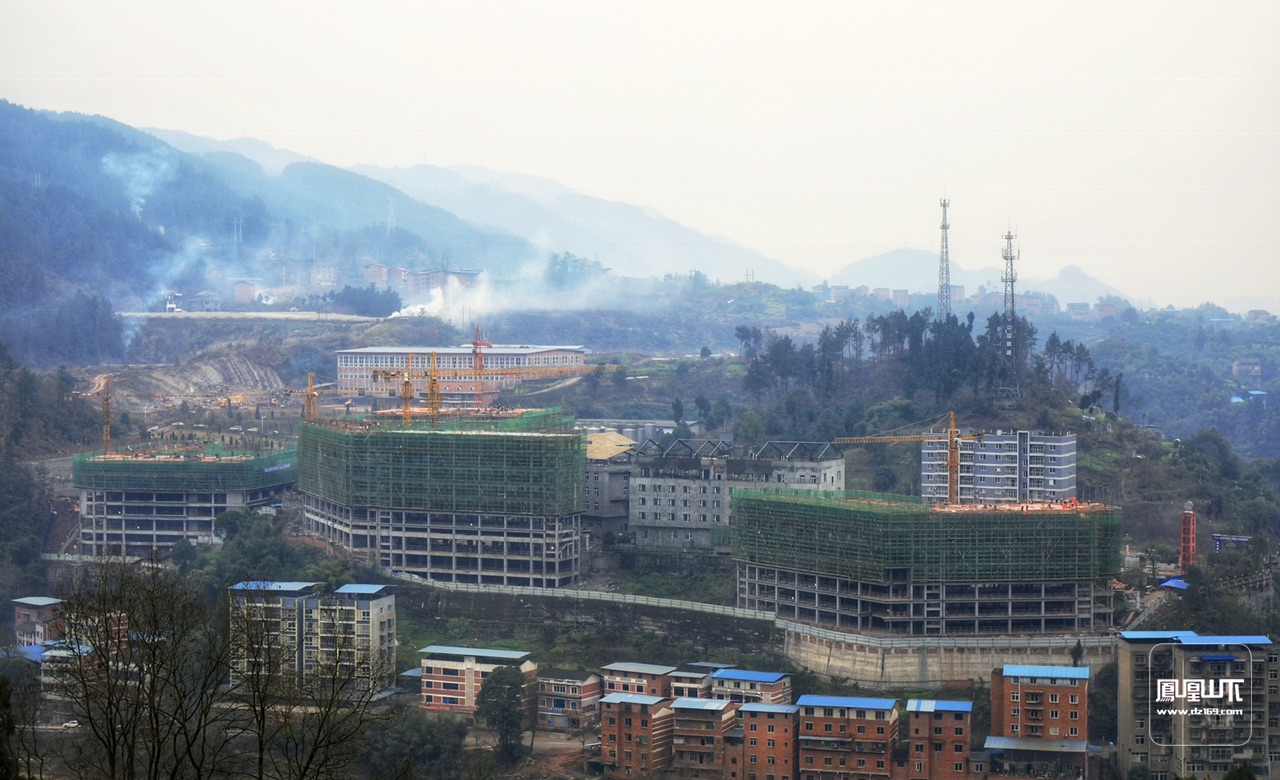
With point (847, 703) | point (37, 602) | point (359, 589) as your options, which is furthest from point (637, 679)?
point (37, 602)

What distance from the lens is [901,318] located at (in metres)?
40.0

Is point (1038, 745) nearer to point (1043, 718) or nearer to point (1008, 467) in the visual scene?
point (1043, 718)

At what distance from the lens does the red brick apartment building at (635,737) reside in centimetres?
2131

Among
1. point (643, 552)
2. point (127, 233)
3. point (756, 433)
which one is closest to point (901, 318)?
point (756, 433)

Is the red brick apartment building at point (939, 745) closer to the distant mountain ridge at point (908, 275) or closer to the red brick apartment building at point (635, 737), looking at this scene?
the red brick apartment building at point (635, 737)

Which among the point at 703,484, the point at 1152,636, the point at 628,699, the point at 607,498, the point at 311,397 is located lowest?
the point at 628,699

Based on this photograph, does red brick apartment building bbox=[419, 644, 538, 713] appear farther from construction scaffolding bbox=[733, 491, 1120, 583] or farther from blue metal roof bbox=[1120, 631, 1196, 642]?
blue metal roof bbox=[1120, 631, 1196, 642]

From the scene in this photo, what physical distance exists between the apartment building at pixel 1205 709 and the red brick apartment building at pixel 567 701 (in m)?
7.02

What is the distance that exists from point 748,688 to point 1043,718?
150 inches

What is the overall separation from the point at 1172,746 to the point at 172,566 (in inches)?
689

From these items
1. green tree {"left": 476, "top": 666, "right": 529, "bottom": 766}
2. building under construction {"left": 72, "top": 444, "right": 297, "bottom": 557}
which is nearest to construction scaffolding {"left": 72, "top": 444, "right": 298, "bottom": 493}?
building under construction {"left": 72, "top": 444, "right": 297, "bottom": 557}

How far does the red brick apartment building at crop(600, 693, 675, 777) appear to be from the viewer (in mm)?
21312

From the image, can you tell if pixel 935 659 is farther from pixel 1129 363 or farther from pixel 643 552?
pixel 1129 363

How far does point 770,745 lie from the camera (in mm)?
20891
